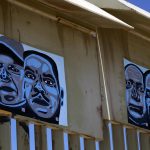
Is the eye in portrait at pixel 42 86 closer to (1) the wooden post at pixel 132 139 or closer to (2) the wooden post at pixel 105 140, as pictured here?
(2) the wooden post at pixel 105 140

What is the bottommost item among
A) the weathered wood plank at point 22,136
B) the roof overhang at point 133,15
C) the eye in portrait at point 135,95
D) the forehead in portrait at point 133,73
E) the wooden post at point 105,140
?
the weathered wood plank at point 22,136

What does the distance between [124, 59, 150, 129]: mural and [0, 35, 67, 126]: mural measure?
160cm

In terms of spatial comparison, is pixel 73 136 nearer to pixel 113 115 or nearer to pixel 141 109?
pixel 113 115

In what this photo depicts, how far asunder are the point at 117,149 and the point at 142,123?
67 cm

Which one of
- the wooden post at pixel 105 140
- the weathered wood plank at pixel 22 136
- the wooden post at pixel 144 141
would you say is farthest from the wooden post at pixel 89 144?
the wooden post at pixel 144 141

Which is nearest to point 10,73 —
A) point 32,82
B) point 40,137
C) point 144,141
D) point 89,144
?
point 32,82

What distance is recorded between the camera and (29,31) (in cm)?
940

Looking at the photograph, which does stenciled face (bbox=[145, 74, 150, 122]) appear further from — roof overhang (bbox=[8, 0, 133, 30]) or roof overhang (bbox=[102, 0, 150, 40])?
roof overhang (bbox=[8, 0, 133, 30])

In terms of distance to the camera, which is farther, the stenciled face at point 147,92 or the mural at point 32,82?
the stenciled face at point 147,92

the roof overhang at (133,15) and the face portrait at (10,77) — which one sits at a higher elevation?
the roof overhang at (133,15)

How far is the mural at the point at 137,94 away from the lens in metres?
10.9

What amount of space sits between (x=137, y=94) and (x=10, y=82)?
9.76 ft

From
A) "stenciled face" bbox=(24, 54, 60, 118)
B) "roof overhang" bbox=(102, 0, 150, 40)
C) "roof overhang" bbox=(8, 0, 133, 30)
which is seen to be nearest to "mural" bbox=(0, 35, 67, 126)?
"stenciled face" bbox=(24, 54, 60, 118)

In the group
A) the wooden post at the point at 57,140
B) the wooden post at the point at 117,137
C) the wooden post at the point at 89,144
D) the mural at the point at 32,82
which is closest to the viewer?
the mural at the point at 32,82
